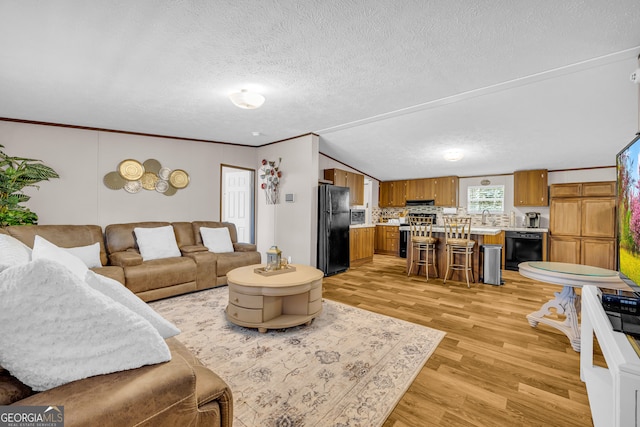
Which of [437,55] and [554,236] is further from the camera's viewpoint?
[554,236]

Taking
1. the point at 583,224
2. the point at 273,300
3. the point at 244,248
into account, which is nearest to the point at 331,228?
the point at 244,248

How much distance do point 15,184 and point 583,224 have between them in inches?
338

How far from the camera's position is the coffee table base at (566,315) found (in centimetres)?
243

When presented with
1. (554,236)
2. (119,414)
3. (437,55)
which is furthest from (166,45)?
(554,236)

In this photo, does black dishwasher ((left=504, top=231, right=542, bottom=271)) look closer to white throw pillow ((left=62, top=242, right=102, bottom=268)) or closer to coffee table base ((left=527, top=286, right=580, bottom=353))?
coffee table base ((left=527, top=286, right=580, bottom=353))

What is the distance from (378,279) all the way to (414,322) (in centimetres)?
181

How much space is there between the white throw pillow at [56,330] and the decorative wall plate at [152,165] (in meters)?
4.09

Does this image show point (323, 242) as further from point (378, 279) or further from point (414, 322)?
point (414, 322)

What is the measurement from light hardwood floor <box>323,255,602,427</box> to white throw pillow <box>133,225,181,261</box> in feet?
7.61

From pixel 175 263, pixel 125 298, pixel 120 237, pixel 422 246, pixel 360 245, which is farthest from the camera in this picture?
pixel 360 245

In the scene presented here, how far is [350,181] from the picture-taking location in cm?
606

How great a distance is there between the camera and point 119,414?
763 mm

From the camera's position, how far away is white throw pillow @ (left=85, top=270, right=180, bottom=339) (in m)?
1.14

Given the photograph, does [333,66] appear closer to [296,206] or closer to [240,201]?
[296,206]
